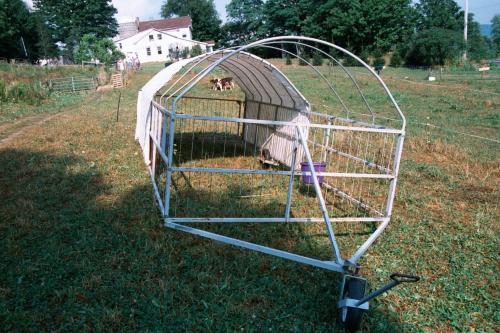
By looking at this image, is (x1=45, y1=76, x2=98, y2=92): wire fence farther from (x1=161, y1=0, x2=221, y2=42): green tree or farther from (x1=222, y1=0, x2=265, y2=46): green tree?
(x1=161, y1=0, x2=221, y2=42): green tree

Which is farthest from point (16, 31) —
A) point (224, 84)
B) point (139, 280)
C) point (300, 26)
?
point (139, 280)

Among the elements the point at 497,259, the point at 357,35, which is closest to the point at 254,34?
the point at 357,35

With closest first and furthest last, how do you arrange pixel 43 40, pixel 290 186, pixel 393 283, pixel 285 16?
pixel 393 283 → pixel 290 186 → pixel 43 40 → pixel 285 16

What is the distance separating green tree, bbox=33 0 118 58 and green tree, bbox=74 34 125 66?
2981cm

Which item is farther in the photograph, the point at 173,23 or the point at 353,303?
the point at 173,23

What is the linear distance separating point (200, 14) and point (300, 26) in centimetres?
4022

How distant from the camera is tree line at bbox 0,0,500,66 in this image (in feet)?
165

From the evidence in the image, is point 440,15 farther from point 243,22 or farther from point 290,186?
point 290,186

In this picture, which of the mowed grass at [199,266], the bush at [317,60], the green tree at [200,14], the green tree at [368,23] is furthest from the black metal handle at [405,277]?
the green tree at [200,14]

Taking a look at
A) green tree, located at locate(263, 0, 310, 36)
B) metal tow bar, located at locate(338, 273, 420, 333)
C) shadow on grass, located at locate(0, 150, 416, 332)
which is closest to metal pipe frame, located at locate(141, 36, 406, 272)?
metal tow bar, located at locate(338, 273, 420, 333)

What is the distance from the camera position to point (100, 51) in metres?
52.2

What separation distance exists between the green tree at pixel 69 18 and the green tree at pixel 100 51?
29809mm

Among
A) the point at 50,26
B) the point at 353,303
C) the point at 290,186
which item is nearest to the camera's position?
the point at 353,303

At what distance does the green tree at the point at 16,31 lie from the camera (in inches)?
2406
